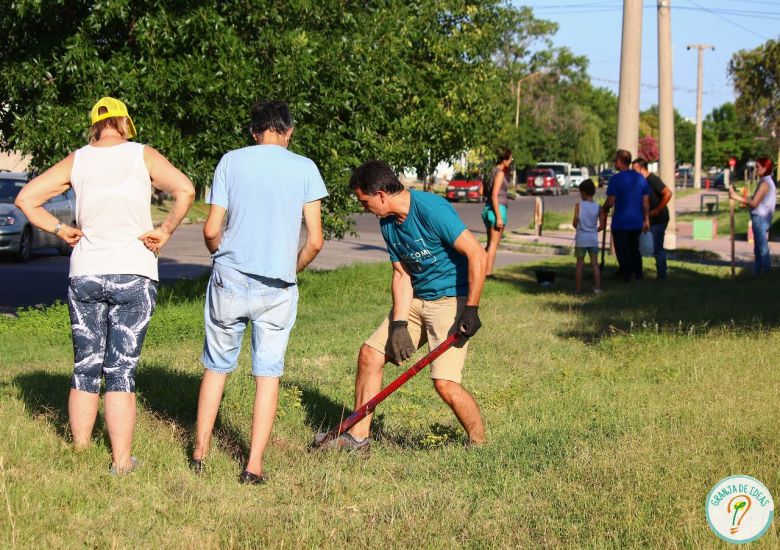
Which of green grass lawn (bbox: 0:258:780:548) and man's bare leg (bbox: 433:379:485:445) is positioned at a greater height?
man's bare leg (bbox: 433:379:485:445)

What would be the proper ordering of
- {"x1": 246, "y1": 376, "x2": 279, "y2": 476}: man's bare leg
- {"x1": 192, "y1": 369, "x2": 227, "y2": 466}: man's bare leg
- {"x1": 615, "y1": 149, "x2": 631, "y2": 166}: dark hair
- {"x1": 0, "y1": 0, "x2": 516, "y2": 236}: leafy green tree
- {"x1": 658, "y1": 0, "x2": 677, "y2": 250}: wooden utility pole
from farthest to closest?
1. {"x1": 658, "y1": 0, "x2": 677, "y2": 250}: wooden utility pole
2. {"x1": 615, "y1": 149, "x2": 631, "y2": 166}: dark hair
3. {"x1": 0, "y1": 0, "x2": 516, "y2": 236}: leafy green tree
4. {"x1": 192, "y1": 369, "x2": 227, "y2": 466}: man's bare leg
5. {"x1": 246, "y1": 376, "x2": 279, "y2": 476}: man's bare leg

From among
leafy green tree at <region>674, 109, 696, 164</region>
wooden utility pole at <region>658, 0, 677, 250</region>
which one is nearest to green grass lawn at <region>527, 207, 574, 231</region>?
wooden utility pole at <region>658, 0, 677, 250</region>

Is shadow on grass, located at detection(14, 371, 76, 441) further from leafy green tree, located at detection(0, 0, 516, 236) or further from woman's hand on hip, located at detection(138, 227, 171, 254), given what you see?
leafy green tree, located at detection(0, 0, 516, 236)

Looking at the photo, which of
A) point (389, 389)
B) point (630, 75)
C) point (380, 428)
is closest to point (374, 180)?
point (389, 389)

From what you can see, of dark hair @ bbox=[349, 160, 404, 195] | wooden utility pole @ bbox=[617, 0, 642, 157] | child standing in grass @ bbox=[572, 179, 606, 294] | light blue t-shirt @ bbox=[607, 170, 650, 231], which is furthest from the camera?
wooden utility pole @ bbox=[617, 0, 642, 157]

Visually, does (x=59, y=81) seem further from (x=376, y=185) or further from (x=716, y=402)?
(x=716, y=402)

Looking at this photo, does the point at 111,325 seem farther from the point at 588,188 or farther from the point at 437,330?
the point at 588,188

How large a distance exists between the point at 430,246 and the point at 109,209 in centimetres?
176

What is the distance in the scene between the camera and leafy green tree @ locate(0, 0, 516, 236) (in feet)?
39.0

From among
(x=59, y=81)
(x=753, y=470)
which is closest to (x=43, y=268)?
(x=59, y=81)

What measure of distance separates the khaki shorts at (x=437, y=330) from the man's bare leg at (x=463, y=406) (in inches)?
1.7

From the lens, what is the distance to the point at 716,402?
7105 mm

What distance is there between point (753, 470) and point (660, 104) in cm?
2060

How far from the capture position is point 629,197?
1548 centimetres
